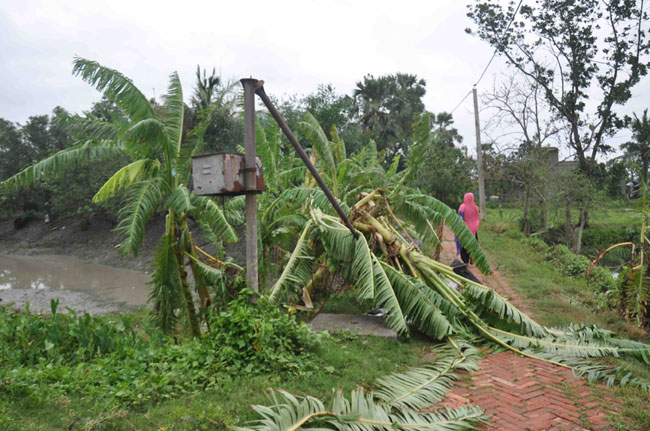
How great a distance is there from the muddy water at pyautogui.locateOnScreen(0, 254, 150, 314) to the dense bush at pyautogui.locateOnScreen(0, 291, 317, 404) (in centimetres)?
662

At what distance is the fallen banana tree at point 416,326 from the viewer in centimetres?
327

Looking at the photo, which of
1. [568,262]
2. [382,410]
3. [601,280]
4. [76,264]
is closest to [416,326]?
[382,410]

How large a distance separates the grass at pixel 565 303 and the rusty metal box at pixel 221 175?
12.5 feet

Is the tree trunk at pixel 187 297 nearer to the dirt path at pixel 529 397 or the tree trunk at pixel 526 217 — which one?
the dirt path at pixel 529 397

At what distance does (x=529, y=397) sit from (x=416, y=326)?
1.96 m

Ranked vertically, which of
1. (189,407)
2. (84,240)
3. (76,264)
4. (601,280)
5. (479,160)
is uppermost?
(479,160)

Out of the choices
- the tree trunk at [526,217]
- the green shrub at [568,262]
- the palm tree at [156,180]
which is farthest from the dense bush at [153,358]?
the tree trunk at [526,217]

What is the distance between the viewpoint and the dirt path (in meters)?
3.53

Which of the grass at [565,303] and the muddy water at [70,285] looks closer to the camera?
the grass at [565,303]

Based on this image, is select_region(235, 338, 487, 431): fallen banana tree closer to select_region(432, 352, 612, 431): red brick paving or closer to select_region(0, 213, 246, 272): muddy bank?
select_region(432, 352, 612, 431): red brick paving

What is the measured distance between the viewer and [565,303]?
771cm

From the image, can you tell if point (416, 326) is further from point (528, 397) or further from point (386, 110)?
point (386, 110)

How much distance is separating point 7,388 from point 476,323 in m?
4.79

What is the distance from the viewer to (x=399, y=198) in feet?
25.4
